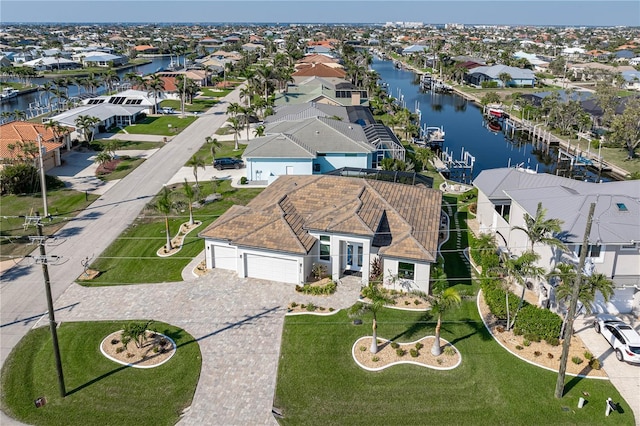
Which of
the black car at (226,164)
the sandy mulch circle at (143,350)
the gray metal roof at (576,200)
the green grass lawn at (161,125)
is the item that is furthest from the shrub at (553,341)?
the green grass lawn at (161,125)

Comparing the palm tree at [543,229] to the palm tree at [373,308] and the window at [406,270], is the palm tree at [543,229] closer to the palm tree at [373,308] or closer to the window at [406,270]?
the window at [406,270]

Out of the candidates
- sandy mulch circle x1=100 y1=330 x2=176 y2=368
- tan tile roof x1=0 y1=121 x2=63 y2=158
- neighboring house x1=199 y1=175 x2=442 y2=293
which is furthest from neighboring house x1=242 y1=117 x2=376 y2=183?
sandy mulch circle x1=100 y1=330 x2=176 y2=368

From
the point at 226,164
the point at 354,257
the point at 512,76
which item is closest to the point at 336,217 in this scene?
the point at 354,257

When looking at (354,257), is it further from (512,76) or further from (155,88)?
(512,76)

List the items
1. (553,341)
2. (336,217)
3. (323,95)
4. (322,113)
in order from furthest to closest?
(323,95), (322,113), (336,217), (553,341)

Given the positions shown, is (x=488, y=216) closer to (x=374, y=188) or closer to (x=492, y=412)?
(x=374, y=188)
